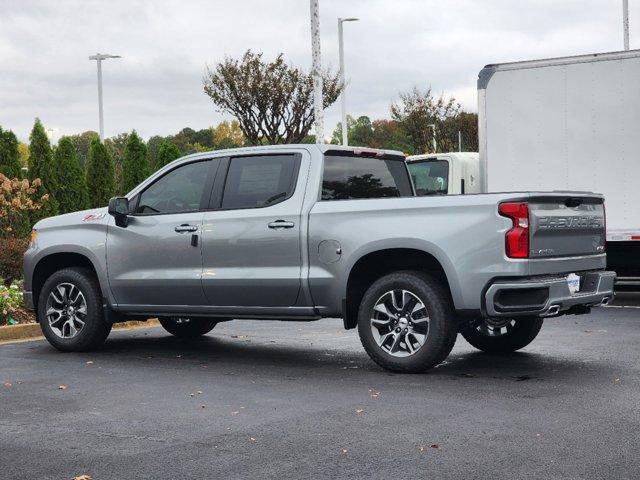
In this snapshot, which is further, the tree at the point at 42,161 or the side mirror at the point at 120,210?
the tree at the point at 42,161

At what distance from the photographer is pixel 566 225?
841 centimetres

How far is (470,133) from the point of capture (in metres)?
56.5

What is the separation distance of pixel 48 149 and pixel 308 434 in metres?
24.3

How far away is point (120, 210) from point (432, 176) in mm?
7382

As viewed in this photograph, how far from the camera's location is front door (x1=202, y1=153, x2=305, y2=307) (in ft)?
29.5

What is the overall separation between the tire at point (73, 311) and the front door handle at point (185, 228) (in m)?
1.19

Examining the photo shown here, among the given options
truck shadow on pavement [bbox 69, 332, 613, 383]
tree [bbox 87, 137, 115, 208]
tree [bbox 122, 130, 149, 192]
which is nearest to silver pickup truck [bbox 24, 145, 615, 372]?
truck shadow on pavement [bbox 69, 332, 613, 383]

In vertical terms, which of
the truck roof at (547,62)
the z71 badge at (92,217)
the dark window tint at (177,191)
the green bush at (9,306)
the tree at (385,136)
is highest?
the tree at (385,136)

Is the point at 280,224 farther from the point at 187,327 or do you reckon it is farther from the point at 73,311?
the point at 187,327

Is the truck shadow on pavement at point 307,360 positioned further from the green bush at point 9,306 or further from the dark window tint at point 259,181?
the green bush at point 9,306

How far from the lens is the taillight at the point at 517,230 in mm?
7926

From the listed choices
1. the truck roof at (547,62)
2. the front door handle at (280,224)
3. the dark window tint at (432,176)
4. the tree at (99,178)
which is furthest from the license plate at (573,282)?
the tree at (99,178)

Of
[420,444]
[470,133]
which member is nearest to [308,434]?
[420,444]

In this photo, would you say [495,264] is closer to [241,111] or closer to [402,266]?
[402,266]
